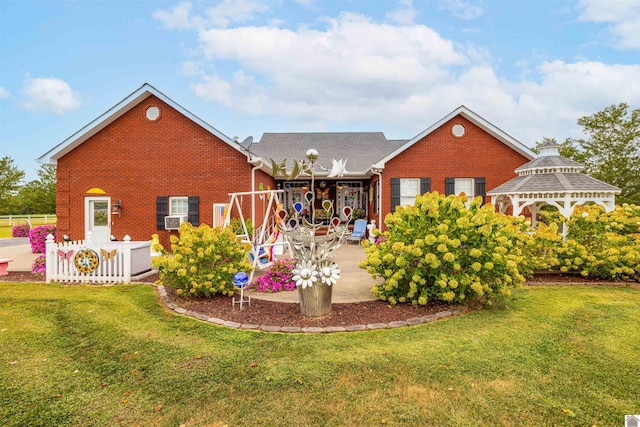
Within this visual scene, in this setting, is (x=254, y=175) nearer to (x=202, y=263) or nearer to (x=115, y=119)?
(x=115, y=119)

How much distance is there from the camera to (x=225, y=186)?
487 inches

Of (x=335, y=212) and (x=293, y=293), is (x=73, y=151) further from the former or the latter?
(x=335, y=212)

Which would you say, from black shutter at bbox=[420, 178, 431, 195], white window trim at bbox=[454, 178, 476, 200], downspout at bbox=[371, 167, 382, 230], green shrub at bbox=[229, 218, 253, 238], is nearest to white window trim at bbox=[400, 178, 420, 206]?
black shutter at bbox=[420, 178, 431, 195]

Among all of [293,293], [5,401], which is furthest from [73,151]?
[5,401]

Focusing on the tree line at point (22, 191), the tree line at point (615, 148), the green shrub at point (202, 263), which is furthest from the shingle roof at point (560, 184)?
the tree line at point (22, 191)

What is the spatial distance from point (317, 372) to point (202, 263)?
337 centimetres

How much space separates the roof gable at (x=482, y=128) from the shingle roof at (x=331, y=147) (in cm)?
291

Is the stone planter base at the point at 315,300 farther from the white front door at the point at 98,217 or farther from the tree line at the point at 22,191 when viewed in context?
the tree line at the point at 22,191

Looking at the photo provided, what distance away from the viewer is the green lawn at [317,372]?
3133mm

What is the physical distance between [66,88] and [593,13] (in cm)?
2314

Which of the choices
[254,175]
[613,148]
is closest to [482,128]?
[254,175]

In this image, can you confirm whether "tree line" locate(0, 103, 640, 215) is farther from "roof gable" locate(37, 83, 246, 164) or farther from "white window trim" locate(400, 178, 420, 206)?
"white window trim" locate(400, 178, 420, 206)

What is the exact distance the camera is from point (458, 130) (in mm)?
14312

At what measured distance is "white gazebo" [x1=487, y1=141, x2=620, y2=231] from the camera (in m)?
10.0
